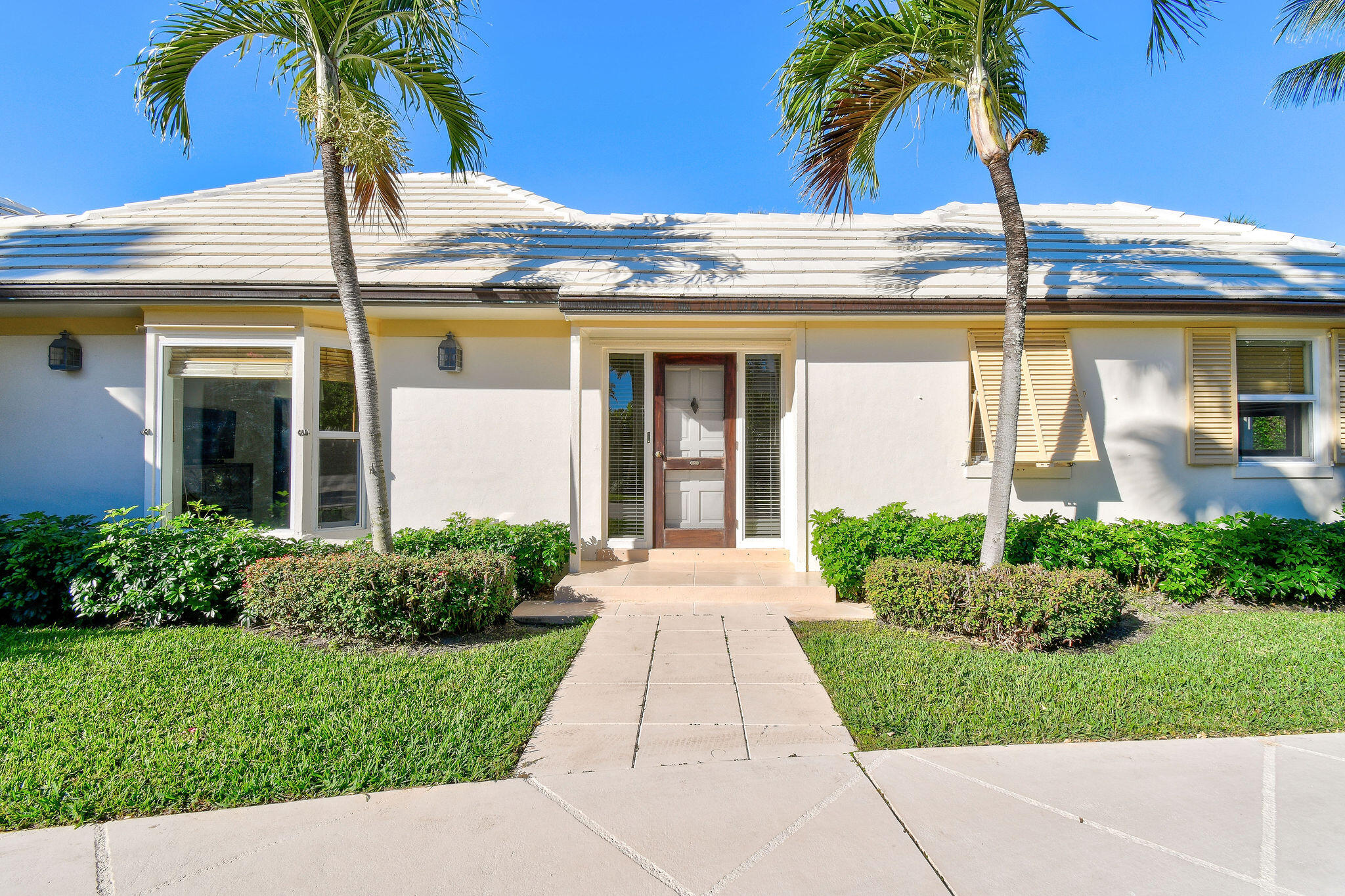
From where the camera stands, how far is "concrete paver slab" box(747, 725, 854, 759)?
338cm

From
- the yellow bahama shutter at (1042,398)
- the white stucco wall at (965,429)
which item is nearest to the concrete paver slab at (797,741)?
the white stucco wall at (965,429)

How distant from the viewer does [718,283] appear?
742cm

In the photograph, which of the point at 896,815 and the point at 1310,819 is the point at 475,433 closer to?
the point at 896,815

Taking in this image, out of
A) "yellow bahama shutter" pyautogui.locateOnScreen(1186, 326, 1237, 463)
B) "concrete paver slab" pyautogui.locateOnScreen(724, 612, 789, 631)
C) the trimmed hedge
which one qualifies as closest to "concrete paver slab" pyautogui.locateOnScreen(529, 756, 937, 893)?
"concrete paver slab" pyautogui.locateOnScreen(724, 612, 789, 631)

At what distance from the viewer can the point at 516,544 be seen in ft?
20.9

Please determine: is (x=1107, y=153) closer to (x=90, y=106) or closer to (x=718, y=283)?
(x=718, y=283)

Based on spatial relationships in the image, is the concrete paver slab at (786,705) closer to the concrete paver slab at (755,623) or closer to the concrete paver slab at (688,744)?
the concrete paver slab at (688,744)

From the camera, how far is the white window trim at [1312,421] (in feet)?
24.5

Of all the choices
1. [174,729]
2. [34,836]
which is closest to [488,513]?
[174,729]

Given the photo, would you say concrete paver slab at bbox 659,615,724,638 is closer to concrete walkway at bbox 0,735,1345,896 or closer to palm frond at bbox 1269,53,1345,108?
concrete walkway at bbox 0,735,1345,896

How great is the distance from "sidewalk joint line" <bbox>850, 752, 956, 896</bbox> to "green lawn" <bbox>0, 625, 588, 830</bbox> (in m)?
1.72

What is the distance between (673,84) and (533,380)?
28.4 feet

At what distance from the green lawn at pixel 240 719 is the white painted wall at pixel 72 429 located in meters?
2.78

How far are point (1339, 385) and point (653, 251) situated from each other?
8097 millimetres
